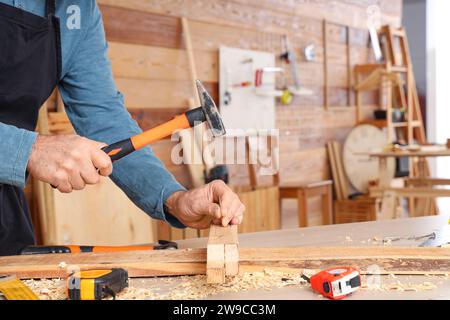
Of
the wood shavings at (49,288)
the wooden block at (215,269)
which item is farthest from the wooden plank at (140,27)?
the wooden block at (215,269)

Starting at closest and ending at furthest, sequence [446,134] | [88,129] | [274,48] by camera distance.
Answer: [88,129] < [274,48] < [446,134]

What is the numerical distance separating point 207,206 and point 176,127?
0.68ft

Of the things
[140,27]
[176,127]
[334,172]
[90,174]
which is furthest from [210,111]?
[334,172]

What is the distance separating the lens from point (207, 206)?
1444 mm

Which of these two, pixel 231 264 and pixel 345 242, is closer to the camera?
pixel 231 264

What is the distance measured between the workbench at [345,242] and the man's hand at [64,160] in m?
0.23

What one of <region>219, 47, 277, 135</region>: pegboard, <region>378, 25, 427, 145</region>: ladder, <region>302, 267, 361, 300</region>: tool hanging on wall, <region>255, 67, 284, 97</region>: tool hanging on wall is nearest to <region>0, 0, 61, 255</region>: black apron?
<region>302, 267, 361, 300</region>: tool hanging on wall

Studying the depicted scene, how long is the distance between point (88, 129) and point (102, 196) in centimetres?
141

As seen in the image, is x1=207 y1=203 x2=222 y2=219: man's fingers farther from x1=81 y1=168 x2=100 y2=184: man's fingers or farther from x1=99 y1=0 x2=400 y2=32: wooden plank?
x1=99 y1=0 x2=400 y2=32: wooden plank

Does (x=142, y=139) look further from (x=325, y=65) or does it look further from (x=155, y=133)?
(x=325, y=65)

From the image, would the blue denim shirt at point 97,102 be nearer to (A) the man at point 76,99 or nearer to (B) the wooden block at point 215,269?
(A) the man at point 76,99
